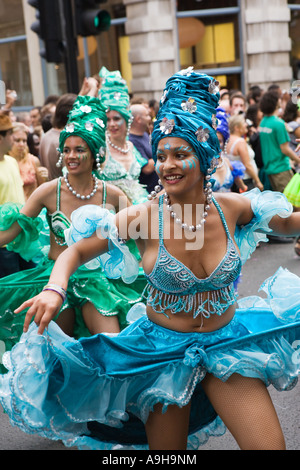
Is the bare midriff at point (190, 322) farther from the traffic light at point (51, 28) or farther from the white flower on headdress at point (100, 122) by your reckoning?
the traffic light at point (51, 28)

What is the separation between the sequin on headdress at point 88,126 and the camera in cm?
466

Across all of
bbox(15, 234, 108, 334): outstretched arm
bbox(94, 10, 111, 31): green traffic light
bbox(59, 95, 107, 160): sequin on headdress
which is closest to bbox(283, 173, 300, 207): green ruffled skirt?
bbox(59, 95, 107, 160): sequin on headdress

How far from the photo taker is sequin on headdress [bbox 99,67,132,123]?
7652 mm

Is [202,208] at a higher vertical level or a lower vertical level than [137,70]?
lower

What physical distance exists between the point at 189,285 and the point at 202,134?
0.65 m

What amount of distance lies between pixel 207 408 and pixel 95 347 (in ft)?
2.10

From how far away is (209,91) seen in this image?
320 centimetres

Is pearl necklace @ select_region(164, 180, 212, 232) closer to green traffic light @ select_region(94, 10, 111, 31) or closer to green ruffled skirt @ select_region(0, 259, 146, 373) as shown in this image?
green ruffled skirt @ select_region(0, 259, 146, 373)

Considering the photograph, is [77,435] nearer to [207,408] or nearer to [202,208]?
[207,408]

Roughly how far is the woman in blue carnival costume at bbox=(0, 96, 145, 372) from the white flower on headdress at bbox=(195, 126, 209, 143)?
1.58 m

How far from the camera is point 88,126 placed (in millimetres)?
4680

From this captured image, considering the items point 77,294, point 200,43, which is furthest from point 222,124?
point 200,43

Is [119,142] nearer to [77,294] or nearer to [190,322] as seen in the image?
[77,294]
